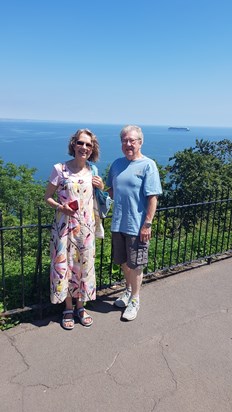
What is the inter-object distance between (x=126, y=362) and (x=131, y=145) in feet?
6.54

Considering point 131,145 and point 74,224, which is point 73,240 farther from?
point 131,145

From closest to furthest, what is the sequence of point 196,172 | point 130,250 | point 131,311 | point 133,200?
point 133,200
point 130,250
point 131,311
point 196,172

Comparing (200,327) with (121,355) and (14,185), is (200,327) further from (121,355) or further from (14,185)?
(14,185)

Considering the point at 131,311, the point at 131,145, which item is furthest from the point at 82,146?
the point at 131,311

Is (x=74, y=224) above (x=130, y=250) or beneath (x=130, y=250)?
above

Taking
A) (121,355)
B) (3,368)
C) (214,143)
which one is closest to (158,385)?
(121,355)

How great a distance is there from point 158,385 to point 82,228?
4.98ft

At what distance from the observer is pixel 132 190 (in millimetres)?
3396

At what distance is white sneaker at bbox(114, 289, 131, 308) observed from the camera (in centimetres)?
396

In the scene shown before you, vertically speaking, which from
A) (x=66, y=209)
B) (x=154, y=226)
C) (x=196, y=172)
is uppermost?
(x=66, y=209)

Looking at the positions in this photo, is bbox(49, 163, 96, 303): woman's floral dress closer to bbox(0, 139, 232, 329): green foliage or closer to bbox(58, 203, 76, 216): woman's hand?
bbox(58, 203, 76, 216): woman's hand

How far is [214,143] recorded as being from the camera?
3556cm

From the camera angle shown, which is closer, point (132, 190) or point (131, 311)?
point (132, 190)

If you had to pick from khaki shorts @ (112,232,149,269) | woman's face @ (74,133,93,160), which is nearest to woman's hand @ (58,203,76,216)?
woman's face @ (74,133,93,160)
